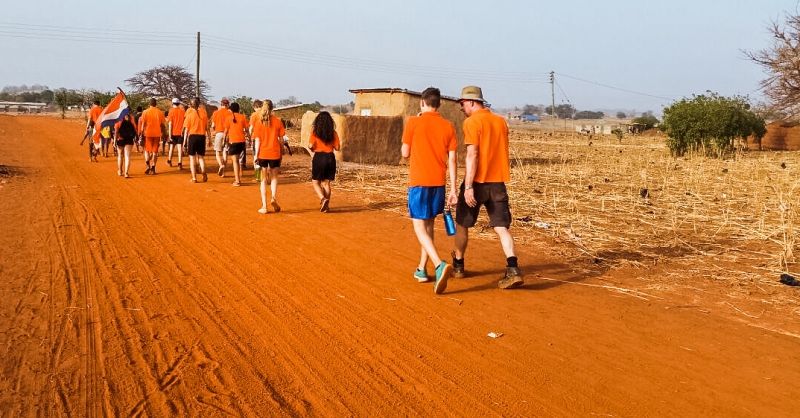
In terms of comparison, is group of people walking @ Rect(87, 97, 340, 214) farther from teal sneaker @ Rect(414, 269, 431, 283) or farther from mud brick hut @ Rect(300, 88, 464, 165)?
teal sneaker @ Rect(414, 269, 431, 283)

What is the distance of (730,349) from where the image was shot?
193 inches

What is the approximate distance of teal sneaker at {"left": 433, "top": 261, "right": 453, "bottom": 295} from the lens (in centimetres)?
593

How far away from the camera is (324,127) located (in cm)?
1039

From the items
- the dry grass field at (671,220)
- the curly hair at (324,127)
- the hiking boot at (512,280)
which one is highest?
the curly hair at (324,127)

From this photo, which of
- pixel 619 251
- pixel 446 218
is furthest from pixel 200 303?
pixel 619 251

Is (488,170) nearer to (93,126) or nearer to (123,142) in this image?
(123,142)

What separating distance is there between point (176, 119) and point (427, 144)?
11.0 m

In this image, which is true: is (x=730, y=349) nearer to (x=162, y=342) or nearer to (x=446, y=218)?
(x=446, y=218)

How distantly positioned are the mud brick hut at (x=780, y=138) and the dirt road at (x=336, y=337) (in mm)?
26422

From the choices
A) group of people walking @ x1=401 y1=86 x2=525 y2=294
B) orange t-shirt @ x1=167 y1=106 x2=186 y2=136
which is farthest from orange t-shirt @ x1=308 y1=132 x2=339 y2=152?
orange t-shirt @ x1=167 y1=106 x2=186 y2=136

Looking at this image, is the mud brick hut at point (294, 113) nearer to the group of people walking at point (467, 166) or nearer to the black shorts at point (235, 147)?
the black shorts at point (235, 147)

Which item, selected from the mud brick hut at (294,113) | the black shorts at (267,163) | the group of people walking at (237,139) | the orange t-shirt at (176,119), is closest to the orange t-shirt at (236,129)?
the group of people walking at (237,139)

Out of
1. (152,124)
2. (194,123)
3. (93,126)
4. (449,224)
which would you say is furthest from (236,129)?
(449,224)

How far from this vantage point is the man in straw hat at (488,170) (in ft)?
20.4
